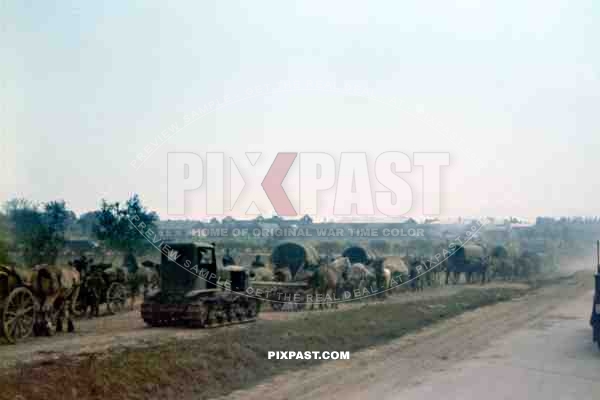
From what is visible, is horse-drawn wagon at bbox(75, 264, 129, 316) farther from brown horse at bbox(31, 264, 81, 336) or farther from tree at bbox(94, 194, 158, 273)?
tree at bbox(94, 194, 158, 273)

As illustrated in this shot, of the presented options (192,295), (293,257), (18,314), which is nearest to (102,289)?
(192,295)

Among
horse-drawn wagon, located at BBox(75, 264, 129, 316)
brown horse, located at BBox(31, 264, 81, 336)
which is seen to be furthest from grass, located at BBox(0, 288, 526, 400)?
horse-drawn wagon, located at BBox(75, 264, 129, 316)

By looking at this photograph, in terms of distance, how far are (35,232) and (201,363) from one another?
15600 millimetres

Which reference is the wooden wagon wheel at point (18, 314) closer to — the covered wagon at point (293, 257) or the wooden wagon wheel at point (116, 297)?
the wooden wagon wheel at point (116, 297)

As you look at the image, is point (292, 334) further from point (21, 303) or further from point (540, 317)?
point (540, 317)

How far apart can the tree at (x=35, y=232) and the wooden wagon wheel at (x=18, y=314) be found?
9637mm

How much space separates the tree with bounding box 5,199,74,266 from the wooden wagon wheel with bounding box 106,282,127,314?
458 centimetres

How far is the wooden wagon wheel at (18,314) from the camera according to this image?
41.9ft

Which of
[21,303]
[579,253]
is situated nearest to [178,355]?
[21,303]

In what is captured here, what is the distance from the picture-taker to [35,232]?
79.9 feet

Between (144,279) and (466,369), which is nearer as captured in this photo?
(466,369)

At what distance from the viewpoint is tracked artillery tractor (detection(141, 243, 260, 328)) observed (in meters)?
15.6

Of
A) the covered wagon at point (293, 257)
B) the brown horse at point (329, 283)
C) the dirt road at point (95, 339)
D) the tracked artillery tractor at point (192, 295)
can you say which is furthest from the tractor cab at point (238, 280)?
the covered wagon at point (293, 257)

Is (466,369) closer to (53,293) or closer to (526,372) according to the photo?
(526,372)
